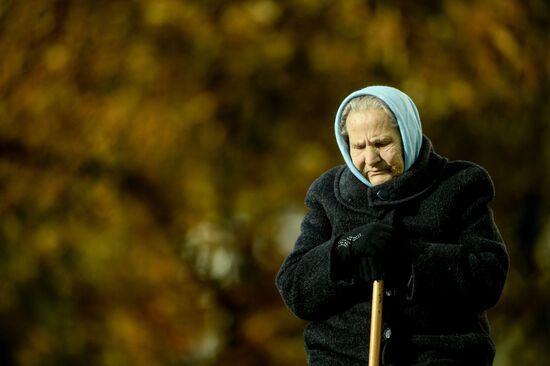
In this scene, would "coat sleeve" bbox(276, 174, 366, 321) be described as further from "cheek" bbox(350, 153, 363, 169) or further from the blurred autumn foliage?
the blurred autumn foliage

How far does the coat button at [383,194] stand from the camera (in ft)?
9.89

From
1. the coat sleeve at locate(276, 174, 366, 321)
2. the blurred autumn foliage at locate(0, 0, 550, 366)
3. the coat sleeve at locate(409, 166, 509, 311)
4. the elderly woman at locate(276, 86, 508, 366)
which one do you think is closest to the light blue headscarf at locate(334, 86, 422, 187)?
the elderly woman at locate(276, 86, 508, 366)

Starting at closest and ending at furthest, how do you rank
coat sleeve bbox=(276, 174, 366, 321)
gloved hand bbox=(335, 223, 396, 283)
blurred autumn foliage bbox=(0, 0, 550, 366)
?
gloved hand bbox=(335, 223, 396, 283) < coat sleeve bbox=(276, 174, 366, 321) < blurred autumn foliage bbox=(0, 0, 550, 366)

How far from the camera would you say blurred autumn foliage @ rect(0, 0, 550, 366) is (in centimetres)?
775

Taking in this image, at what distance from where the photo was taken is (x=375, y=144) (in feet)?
9.78

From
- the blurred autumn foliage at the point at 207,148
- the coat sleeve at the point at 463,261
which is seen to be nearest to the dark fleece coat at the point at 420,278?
the coat sleeve at the point at 463,261

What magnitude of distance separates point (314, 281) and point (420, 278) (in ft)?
1.00

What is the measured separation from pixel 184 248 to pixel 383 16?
7.35ft

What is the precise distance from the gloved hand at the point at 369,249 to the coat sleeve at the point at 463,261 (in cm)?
9

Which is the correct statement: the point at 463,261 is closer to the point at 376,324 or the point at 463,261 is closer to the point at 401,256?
the point at 401,256

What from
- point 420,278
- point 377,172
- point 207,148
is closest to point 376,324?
point 420,278

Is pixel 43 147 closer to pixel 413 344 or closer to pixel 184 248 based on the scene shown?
pixel 184 248

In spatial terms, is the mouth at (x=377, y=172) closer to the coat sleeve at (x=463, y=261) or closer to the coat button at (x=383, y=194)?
the coat button at (x=383, y=194)

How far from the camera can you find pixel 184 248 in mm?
8016
